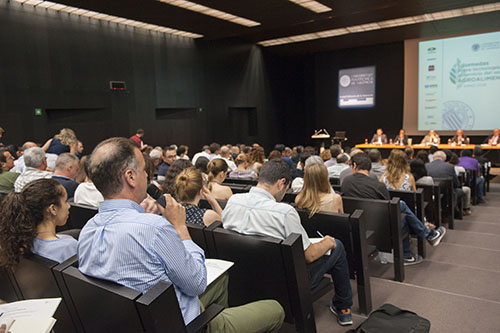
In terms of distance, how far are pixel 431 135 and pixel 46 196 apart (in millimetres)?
11520

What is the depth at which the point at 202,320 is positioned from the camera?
1.47m

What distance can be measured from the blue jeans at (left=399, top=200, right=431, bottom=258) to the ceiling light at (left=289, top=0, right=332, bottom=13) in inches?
250

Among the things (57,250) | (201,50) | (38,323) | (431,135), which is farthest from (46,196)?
(431,135)

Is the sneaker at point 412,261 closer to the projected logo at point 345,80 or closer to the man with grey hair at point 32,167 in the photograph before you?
the man with grey hair at point 32,167

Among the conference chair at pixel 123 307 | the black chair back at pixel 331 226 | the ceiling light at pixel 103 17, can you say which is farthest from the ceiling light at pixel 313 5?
the conference chair at pixel 123 307

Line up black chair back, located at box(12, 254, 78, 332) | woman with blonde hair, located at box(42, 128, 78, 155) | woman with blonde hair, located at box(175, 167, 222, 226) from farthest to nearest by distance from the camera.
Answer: woman with blonde hair, located at box(42, 128, 78, 155), woman with blonde hair, located at box(175, 167, 222, 226), black chair back, located at box(12, 254, 78, 332)

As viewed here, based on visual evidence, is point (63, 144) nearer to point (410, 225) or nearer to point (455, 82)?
point (410, 225)

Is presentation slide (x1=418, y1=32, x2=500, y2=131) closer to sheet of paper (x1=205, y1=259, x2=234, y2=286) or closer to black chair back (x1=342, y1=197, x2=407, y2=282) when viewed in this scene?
black chair back (x1=342, y1=197, x2=407, y2=282)

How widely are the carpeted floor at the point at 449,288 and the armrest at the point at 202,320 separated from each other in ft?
3.68

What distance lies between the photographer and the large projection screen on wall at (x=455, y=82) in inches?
445

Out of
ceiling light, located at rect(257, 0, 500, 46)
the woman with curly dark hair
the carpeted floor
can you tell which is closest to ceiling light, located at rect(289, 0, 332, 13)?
ceiling light, located at rect(257, 0, 500, 46)

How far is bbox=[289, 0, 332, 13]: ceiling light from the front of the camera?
8502 millimetres

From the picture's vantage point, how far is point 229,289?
226 centimetres

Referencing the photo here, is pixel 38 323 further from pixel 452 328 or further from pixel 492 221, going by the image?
pixel 492 221
